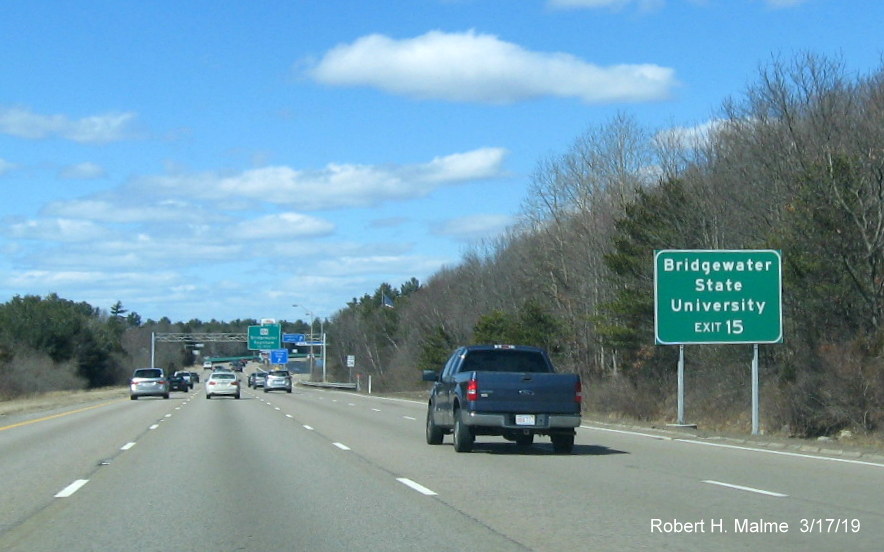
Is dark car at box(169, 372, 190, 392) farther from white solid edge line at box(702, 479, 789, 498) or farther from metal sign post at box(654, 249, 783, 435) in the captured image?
white solid edge line at box(702, 479, 789, 498)

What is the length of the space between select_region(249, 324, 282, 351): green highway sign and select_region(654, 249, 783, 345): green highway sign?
77639 mm

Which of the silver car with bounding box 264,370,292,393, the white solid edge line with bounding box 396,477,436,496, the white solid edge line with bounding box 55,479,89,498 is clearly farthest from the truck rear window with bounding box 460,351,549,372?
the silver car with bounding box 264,370,292,393

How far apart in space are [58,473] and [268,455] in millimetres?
4485

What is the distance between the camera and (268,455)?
2078 centimetres

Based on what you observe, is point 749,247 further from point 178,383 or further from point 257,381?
point 257,381

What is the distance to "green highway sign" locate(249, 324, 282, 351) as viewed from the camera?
103m

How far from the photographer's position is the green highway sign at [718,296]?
27.5m

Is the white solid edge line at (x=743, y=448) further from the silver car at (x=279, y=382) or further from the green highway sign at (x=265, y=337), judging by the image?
the green highway sign at (x=265, y=337)

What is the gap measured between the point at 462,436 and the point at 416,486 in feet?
18.2

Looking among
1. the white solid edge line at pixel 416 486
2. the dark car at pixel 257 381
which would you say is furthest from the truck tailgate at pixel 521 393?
the dark car at pixel 257 381

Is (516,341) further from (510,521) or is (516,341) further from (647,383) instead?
(510,521)

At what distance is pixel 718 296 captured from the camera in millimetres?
27828

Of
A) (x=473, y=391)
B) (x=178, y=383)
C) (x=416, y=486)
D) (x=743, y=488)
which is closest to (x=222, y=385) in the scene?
(x=178, y=383)

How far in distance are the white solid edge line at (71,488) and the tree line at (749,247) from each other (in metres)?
21.0
